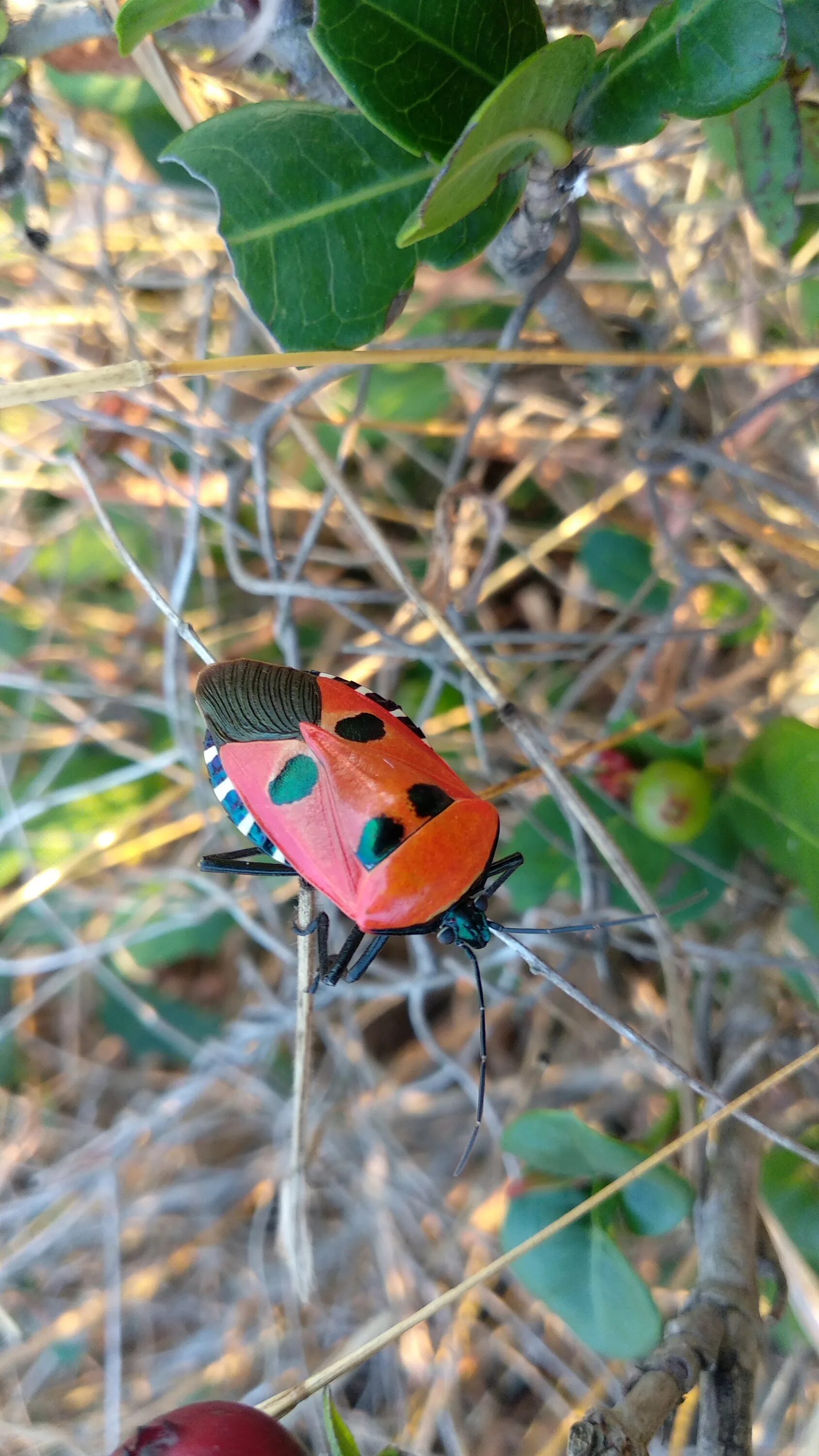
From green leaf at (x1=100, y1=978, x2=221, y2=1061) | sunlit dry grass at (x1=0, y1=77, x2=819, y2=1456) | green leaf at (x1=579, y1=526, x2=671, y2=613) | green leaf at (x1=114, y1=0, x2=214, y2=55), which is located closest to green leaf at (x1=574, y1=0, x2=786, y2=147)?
green leaf at (x1=114, y1=0, x2=214, y2=55)

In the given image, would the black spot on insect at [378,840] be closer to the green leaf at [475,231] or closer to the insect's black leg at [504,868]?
the insect's black leg at [504,868]

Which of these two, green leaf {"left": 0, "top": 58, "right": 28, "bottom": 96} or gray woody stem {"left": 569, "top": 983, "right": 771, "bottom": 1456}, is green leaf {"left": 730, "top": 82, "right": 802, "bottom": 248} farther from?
gray woody stem {"left": 569, "top": 983, "right": 771, "bottom": 1456}

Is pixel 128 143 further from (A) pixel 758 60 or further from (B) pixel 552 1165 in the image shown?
(B) pixel 552 1165

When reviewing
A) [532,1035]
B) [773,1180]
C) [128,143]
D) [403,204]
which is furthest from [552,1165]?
[128,143]

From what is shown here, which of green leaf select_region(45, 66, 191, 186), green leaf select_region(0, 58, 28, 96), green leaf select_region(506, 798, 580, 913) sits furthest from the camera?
green leaf select_region(45, 66, 191, 186)

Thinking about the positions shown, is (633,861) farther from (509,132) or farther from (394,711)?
(509,132)

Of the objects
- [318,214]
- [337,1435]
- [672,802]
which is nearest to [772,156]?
[318,214]
